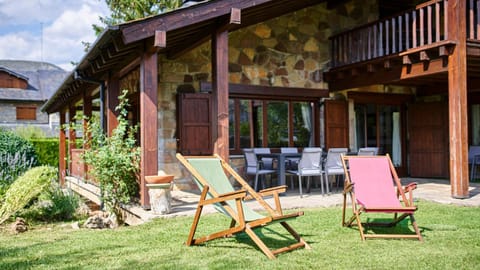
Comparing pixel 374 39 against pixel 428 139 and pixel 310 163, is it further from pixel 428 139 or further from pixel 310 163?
pixel 428 139

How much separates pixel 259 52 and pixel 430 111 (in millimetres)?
4538

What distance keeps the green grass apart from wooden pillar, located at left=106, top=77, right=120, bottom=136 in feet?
9.35

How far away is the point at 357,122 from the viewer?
10.8 metres

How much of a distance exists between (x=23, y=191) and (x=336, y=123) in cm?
649

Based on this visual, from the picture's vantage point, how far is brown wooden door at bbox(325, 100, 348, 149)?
993 centimetres

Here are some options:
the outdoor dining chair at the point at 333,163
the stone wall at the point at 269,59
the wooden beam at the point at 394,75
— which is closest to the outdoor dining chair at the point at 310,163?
the outdoor dining chair at the point at 333,163

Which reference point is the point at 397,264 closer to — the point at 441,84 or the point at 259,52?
the point at 259,52

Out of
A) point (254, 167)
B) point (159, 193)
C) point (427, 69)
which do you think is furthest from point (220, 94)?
point (427, 69)

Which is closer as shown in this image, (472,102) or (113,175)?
(113,175)

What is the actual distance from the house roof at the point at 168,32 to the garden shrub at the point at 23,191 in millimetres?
1965

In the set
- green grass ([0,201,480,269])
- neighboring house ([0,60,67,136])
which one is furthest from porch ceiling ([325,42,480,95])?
neighboring house ([0,60,67,136])

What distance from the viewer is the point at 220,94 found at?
644 cm

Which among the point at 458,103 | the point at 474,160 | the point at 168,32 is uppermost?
the point at 168,32

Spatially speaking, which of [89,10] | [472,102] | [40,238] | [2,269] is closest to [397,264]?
[2,269]
